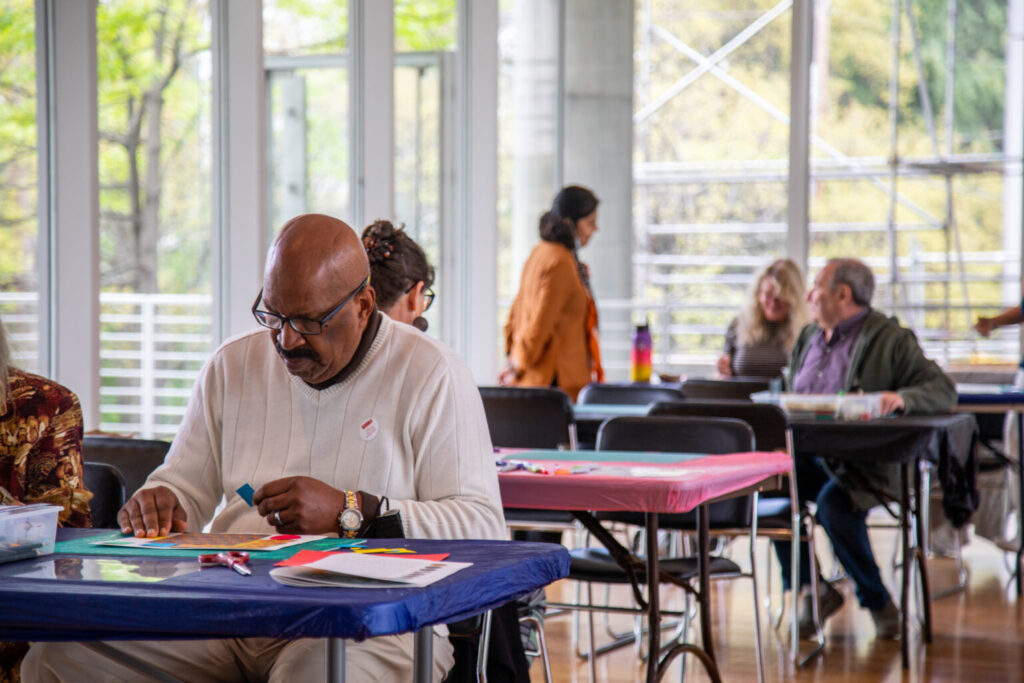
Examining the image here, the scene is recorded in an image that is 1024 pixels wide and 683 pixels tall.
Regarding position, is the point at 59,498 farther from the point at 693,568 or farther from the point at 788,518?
the point at 788,518

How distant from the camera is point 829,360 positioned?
4809 millimetres

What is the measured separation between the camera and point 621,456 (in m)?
3.11

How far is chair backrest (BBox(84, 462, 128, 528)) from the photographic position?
2381 millimetres

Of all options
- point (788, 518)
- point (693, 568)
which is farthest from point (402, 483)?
point (788, 518)

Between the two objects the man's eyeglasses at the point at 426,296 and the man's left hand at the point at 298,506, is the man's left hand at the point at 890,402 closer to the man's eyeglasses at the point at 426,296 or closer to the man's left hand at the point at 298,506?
the man's eyeglasses at the point at 426,296

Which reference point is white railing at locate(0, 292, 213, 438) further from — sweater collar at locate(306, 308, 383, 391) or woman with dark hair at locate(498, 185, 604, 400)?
sweater collar at locate(306, 308, 383, 391)

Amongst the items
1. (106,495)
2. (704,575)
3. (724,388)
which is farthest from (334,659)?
(724,388)

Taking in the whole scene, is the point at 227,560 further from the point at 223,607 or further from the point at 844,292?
the point at 844,292

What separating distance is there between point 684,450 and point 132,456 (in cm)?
163

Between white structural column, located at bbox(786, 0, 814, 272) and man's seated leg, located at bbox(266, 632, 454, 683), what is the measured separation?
614 centimetres

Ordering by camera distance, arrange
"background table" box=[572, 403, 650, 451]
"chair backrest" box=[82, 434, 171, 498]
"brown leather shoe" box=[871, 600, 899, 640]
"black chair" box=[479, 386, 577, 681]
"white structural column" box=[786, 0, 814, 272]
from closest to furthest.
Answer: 1. "chair backrest" box=[82, 434, 171, 498]
2. "black chair" box=[479, 386, 577, 681]
3. "background table" box=[572, 403, 650, 451]
4. "brown leather shoe" box=[871, 600, 899, 640]
5. "white structural column" box=[786, 0, 814, 272]

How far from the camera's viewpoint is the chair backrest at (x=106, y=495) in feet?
7.81

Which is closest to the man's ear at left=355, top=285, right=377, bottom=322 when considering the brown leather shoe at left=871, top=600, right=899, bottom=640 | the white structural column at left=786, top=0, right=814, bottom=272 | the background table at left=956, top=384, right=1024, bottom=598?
the brown leather shoe at left=871, top=600, right=899, bottom=640

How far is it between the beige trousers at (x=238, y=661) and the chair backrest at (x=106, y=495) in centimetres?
49
